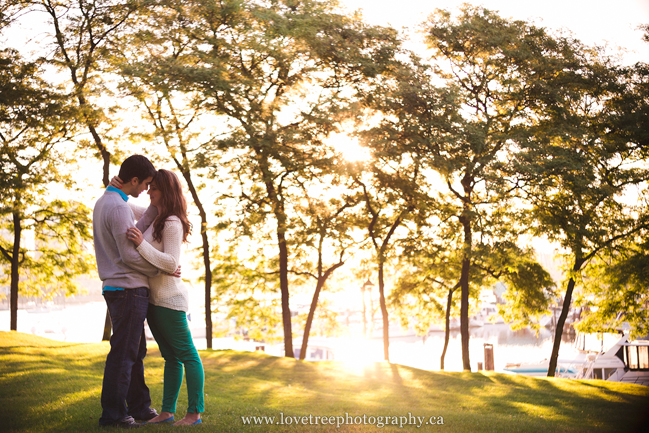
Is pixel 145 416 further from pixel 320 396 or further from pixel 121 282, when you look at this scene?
pixel 320 396

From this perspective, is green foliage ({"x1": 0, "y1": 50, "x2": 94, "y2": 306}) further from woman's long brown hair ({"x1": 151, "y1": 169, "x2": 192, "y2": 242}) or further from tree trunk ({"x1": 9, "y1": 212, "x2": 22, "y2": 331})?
woman's long brown hair ({"x1": 151, "y1": 169, "x2": 192, "y2": 242})

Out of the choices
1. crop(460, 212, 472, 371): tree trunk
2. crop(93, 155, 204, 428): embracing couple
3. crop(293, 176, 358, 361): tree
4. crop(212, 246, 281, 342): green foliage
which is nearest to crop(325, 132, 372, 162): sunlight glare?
crop(293, 176, 358, 361): tree

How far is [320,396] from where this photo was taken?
9.99 metres

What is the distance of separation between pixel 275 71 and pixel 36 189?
36.2 ft

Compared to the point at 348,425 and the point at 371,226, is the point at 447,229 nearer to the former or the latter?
the point at 371,226

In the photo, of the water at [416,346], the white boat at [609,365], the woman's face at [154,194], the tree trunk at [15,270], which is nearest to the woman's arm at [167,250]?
the woman's face at [154,194]

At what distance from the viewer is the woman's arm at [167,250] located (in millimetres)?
4309

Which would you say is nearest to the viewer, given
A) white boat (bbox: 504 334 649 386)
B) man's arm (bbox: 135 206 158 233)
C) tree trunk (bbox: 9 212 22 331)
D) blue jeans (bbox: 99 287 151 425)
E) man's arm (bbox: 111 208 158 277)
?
man's arm (bbox: 111 208 158 277)

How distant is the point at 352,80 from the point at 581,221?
354 inches

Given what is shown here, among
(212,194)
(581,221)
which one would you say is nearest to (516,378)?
(581,221)

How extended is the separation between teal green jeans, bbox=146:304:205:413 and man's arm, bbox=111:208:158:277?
0.50 metres

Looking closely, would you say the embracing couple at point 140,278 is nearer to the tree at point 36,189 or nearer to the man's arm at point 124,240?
the man's arm at point 124,240

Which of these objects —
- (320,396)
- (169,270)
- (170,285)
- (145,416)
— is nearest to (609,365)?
(320,396)

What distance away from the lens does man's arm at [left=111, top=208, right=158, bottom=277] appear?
430cm
